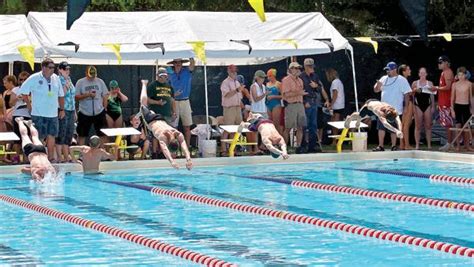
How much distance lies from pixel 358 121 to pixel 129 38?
4.13 metres

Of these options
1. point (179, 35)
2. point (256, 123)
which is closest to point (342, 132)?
point (179, 35)

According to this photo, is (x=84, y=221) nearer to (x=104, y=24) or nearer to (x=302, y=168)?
(x=302, y=168)

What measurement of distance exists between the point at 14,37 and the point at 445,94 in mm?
7498

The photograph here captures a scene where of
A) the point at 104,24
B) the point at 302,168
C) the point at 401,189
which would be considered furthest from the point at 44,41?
the point at 401,189

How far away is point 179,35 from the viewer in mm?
19531

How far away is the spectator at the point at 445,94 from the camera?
19.7 m

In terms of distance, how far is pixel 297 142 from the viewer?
794 inches

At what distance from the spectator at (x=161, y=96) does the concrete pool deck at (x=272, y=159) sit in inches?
35.3

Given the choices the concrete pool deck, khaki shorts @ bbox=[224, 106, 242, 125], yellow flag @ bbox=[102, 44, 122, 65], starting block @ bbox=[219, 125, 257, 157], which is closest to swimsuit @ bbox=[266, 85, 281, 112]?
khaki shorts @ bbox=[224, 106, 242, 125]

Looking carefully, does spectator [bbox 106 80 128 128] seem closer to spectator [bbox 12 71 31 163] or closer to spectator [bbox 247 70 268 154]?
spectator [bbox 12 71 31 163]

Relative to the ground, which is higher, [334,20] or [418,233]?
[334,20]

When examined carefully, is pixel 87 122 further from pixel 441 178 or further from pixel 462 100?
pixel 462 100

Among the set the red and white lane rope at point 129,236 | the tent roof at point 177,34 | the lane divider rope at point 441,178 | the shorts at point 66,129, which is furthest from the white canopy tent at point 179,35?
the red and white lane rope at point 129,236

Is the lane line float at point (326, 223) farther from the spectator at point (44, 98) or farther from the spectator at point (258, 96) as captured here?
the spectator at point (258, 96)
